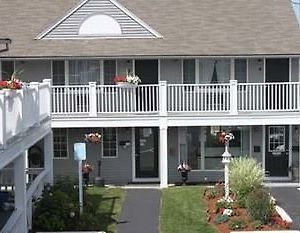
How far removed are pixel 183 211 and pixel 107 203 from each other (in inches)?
101

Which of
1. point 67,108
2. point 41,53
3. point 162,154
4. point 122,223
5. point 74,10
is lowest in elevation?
point 122,223

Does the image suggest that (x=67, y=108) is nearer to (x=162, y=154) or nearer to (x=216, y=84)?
(x=162, y=154)

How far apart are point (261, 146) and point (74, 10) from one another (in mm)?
8397

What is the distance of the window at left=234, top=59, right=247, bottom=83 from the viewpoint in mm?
25406

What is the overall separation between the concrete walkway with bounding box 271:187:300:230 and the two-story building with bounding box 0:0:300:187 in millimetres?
1871

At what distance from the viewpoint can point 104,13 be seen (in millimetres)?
25094

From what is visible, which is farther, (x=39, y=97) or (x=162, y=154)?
(x=162, y=154)

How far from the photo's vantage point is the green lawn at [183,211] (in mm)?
17688

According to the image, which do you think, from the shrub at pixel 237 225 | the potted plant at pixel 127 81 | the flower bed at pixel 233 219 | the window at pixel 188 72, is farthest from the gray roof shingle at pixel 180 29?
the shrub at pixel 237 225

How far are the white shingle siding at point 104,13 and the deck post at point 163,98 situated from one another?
8.86 feet

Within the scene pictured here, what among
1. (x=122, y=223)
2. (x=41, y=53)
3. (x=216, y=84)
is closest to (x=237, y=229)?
(x=122, y=223)

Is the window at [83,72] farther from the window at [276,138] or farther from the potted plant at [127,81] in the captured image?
the window at [276,138]

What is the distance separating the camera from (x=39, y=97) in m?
17.5

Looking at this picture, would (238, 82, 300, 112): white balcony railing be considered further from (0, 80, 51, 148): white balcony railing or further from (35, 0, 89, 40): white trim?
(0, 80, 51, 148): white balcony railing
